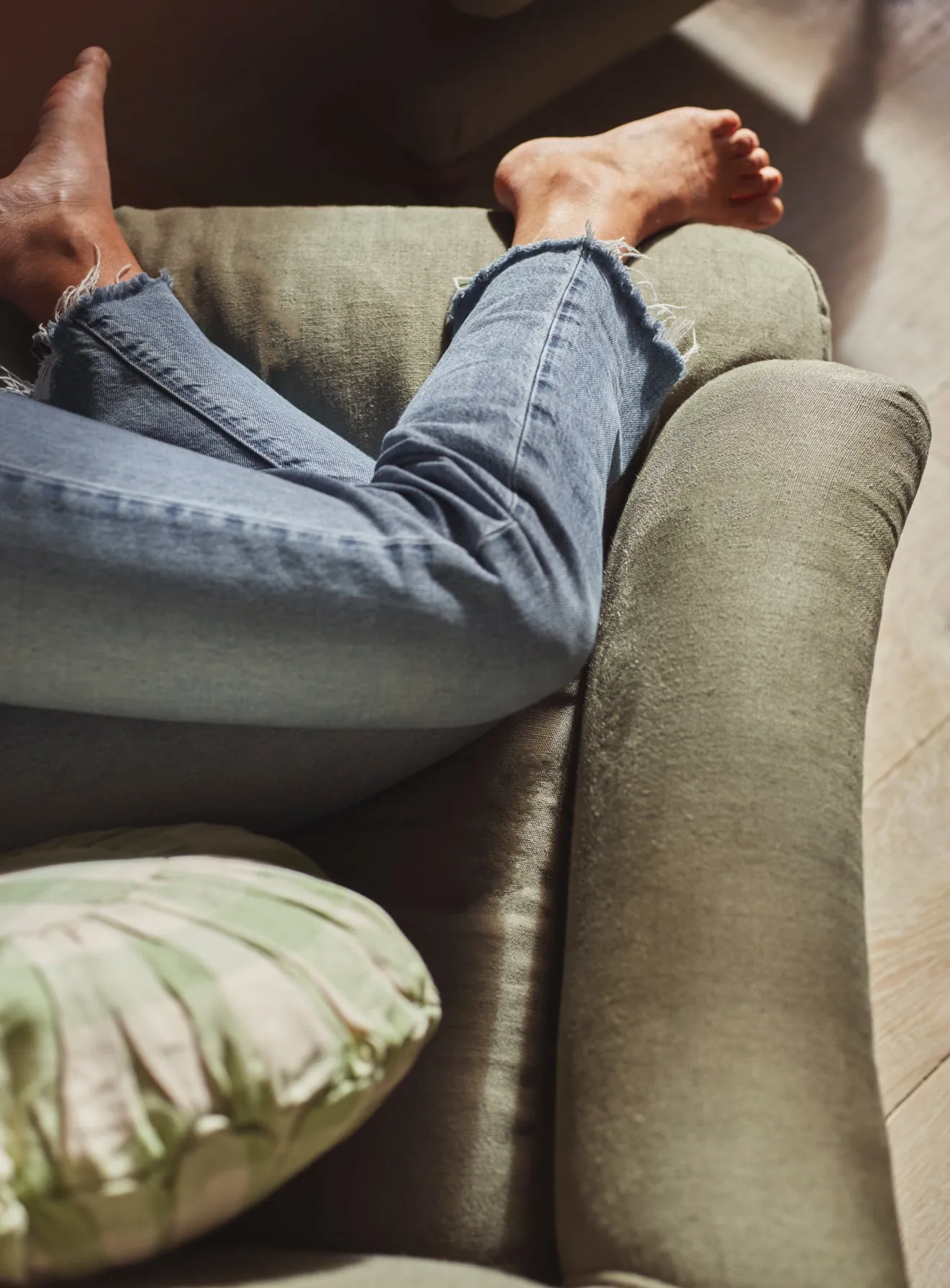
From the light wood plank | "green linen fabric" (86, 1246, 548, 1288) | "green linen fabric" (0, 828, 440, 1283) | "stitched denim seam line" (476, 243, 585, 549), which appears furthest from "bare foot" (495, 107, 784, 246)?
the light wood plank

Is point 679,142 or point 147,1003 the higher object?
point 679,142

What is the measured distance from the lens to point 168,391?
708mm

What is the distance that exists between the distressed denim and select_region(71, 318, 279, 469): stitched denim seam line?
1.8 inches

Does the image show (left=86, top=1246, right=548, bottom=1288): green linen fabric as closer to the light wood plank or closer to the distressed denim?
the distressed denim

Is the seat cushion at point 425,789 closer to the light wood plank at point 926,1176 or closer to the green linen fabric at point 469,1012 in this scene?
the green linen fabric at point 469,1012

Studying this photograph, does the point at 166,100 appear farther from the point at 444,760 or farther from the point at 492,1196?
the point at 492,1196

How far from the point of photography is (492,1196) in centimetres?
53

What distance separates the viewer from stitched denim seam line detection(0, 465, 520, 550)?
1.72 ft

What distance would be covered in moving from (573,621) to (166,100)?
0.98 metres

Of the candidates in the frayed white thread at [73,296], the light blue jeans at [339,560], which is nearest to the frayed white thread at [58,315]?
the frayed white thread at [73,296]

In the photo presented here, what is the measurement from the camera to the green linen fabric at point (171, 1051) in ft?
1.25

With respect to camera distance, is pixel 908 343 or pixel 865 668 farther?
pixel 908 343

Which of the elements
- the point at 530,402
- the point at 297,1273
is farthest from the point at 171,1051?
the point at 530,402

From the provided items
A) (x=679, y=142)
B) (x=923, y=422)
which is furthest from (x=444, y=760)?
(x=679, y=142)
